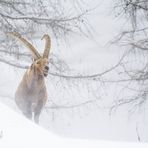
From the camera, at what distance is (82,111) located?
1384 centimetres

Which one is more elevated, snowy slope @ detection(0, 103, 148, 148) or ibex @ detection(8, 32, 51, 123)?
ibex @ detection(8, 32, 51, 123)

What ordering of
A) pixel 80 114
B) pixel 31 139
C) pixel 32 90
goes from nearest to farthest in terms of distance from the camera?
pixel 31 139 < pixel 32 90 < pixel 80 114

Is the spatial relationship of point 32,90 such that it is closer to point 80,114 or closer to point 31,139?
point 31,139

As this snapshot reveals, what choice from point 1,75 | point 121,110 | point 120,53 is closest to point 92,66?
point 120,53

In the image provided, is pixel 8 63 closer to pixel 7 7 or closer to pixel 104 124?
pixel 7 7

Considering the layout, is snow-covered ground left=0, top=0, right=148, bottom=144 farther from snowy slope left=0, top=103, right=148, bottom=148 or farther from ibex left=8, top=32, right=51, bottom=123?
snowy slope left=0, top=103, right=148, bottom=148

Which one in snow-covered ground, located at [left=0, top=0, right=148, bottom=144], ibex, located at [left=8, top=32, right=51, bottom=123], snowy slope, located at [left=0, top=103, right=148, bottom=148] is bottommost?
snowy slope, located at [left=0, top=103, right=148, bottom=148]

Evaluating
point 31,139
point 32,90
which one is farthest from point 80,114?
point 31,139

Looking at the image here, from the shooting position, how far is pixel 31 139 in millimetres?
3240

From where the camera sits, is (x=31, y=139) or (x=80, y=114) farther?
(x=80, y=114)

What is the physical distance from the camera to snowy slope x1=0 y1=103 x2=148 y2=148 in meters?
3.14

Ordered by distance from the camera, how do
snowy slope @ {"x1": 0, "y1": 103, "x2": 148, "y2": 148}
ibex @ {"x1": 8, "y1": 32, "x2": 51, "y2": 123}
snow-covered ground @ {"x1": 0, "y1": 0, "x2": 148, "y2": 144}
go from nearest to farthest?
1. snowy slope @ {"x1": 0, "y1": 103, "x2": 148, "y2": 148}
2. ibex @ {"x1": 8, "y1": 32, "x2": 51, "y2": 123}
3. snow-covered ground @ {"x1": 0, "y1": 0, "x2": 148, "y2": 144}

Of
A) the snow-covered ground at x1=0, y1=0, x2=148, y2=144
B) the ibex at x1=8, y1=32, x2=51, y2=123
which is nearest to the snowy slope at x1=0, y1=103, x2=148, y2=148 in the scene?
the ibex at x1=8, y1=32, x2=51, y2=123

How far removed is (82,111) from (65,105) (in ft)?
1.66
